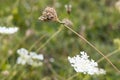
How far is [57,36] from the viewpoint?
321 cm

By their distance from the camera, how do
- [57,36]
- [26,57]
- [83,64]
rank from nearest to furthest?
[83,64] → [26,57] → [57,36]

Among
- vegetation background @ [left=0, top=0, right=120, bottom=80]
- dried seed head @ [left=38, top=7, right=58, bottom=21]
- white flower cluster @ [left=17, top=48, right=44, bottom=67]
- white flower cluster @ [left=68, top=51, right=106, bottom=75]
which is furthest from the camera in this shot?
vegetation background @ [left=0, top=0, right=120, bottom=80]

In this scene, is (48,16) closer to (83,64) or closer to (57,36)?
(83,64)

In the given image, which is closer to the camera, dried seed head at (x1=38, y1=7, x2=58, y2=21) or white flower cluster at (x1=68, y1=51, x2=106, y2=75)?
dried seed head at (x1=38, y1=7, x2=58, y2=21)

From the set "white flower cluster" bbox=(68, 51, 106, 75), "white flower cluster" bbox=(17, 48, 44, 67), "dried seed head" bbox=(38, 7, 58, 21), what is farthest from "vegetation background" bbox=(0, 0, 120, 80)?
"dried seed head" bbox=(38, 7, 58, 21)

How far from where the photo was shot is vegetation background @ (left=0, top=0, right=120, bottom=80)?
255cm

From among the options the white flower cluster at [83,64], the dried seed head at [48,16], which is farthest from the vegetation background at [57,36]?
the dried seed head at [48,16]

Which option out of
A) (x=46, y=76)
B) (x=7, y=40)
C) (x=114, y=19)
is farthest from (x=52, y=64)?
(x=114, y=19)

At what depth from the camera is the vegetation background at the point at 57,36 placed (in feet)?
8.36

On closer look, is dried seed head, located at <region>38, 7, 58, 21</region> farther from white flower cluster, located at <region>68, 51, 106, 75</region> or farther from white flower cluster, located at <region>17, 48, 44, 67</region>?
white flower cluster, located at <region>17, 48, 44, 67</region>

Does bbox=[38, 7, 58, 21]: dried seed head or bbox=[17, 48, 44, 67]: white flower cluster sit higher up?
bbox=[17, 48, 44, 67]: white flower cluster

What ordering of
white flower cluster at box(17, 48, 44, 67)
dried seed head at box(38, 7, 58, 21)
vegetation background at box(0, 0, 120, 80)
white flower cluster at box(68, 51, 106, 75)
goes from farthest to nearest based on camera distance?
vegetation background at box(0, 0, 120, 80), white flower cluster at box(17, 48, 44, 67), white flower cluster at box(68, 51, 106, 75), dried seed head at box(38, 7, 58, 21)

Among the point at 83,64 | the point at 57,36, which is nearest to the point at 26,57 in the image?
the point at 83,64

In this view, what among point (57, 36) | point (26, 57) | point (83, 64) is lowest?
point (83, 64)
